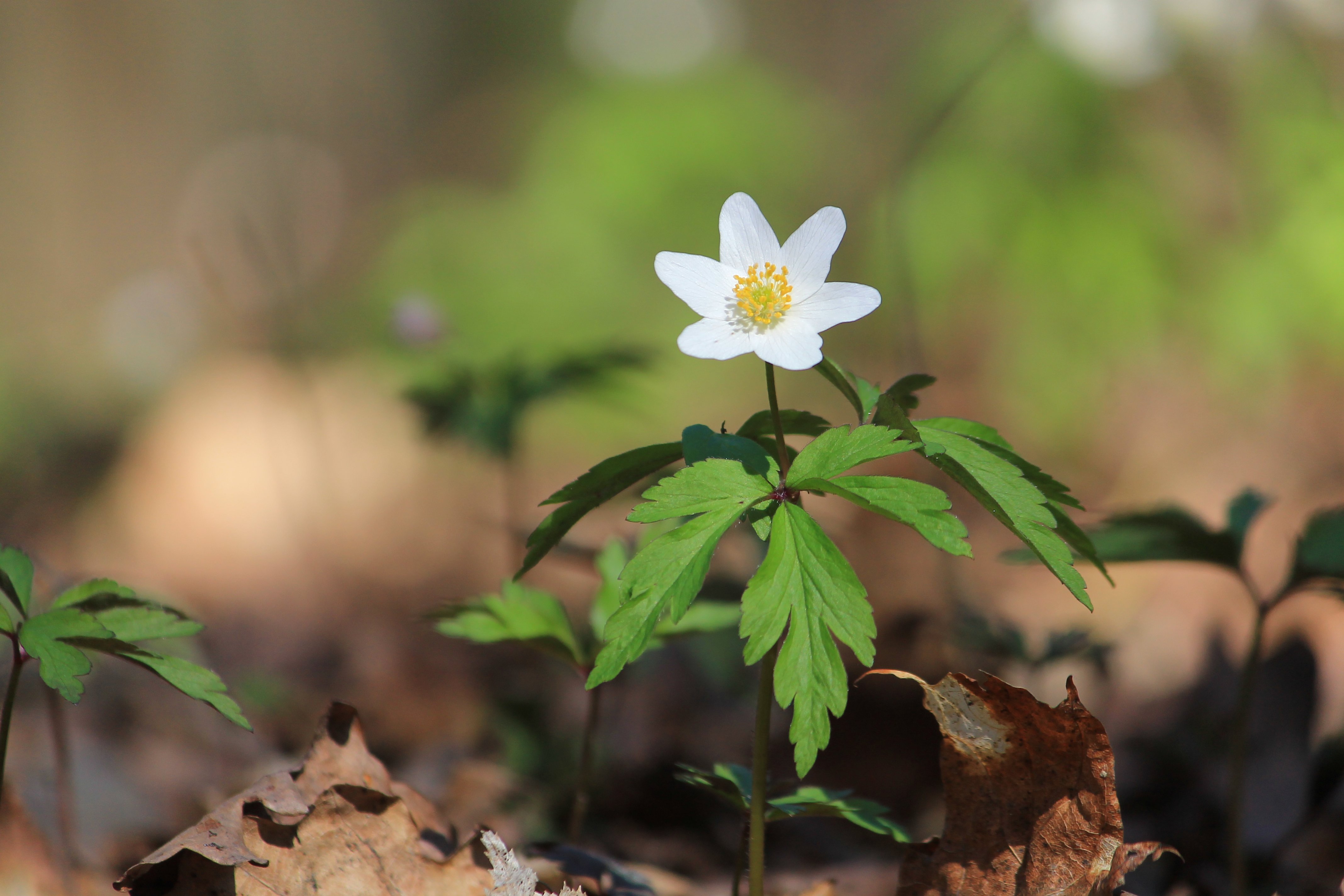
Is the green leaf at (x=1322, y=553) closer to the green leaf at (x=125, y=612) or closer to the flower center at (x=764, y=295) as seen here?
the flower center at (x=764, y=295)

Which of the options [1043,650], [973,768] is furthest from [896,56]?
[973,768]

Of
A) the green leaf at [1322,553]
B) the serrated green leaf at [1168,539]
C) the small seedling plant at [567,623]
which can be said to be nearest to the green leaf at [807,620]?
the small seedling plant at [567,623]

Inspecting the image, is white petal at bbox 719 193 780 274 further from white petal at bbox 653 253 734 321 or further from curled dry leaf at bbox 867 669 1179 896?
curled dry leaf at bbox 867 669 1179 896

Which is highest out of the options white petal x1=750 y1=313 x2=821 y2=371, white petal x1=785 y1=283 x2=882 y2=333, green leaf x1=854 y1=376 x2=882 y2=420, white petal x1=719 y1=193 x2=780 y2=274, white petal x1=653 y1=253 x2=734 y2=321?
white petal x1=719 y1=193 x2=780 y2=274

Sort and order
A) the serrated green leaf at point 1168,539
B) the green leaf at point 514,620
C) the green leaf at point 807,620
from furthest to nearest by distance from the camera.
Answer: the serrated green leaf at point 1168,539
the green leaf at point 514,620
the green leaf at point 807,620

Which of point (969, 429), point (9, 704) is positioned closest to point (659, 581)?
point (969, 429)

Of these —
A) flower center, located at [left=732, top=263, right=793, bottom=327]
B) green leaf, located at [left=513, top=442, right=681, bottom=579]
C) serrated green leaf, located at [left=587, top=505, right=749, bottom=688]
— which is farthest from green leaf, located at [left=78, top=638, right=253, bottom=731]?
flower center, located at [left=732, top=263, right=793, bottom=327]
